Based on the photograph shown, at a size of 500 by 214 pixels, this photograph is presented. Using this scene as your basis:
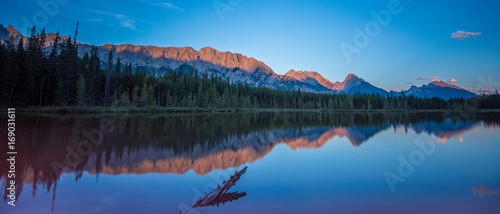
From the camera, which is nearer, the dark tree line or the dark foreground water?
the dark foreground water

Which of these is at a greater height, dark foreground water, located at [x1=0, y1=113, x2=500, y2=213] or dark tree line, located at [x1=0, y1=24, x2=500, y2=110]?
dark tree line, located at [x1=0, y1=24, x2=500, y2=110]

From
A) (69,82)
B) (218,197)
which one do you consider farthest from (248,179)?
(69,82)

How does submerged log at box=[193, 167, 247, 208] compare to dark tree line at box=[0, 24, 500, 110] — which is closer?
submerged log at box=[193, 167, 247, 208]

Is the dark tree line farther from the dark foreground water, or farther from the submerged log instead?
the submerged log

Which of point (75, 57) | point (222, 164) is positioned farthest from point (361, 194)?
point (75, 57)

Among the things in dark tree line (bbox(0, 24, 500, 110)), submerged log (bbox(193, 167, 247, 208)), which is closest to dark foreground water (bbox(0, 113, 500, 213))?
submerged log (bbox(193, 167, 247, 208))

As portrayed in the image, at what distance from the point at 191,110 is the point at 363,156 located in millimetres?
67113

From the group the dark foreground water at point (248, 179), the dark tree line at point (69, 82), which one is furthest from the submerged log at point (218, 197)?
the dark tree line at point (69, 82)

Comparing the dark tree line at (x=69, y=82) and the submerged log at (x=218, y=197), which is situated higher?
the dark tree line at (x=69, y=82)

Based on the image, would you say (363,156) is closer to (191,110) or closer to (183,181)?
→ (183,181)

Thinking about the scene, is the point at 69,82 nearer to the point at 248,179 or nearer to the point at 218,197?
the point at 248,179

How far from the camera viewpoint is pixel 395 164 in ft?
35.3

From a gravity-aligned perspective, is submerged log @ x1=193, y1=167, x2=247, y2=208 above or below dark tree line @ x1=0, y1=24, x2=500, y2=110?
below

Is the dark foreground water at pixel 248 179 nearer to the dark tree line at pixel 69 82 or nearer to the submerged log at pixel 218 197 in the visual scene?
the submerged log at pixel 218 197
